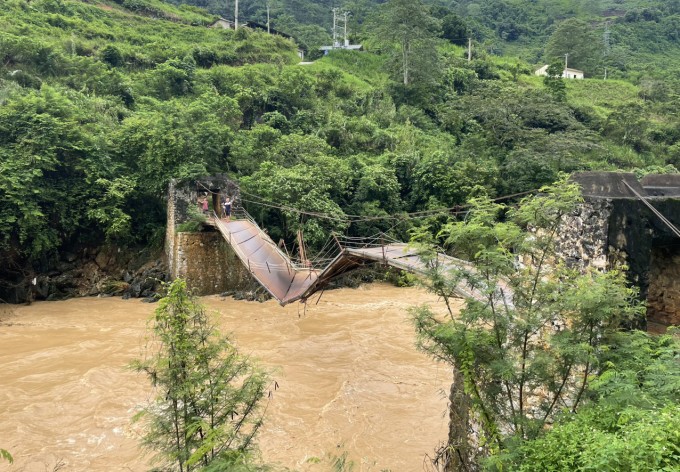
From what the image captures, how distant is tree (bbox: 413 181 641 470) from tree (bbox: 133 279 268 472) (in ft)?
4.60

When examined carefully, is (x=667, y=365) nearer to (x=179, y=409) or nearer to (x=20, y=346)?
(x=179, y=409)

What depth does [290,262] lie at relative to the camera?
24.9ft

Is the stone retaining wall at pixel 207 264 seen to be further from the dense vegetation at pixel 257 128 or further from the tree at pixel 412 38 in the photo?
the tree at pixel 412 38

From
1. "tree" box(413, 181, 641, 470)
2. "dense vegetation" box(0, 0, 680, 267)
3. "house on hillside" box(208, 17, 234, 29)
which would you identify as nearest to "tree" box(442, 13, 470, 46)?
"dense vegetation" box(0, 0, 680, 267)

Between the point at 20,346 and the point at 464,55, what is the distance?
2878cm

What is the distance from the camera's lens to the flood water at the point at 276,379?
5105 millimetres

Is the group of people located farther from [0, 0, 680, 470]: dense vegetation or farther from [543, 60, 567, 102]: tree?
[543, 60, 567, 102]: tree

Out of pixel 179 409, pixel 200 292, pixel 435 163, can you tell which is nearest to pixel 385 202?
pixel 435 163

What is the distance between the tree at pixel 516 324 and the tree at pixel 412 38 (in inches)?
787

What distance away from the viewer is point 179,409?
282 centimetres

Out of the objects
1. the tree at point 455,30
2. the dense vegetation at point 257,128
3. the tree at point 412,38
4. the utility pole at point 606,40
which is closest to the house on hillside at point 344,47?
the dense vegetation at point 257,128

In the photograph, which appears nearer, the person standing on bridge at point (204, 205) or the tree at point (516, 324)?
the tree at point (516, 324)

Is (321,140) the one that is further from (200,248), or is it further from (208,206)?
(200,248)

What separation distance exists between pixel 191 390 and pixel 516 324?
2182 millimetres
